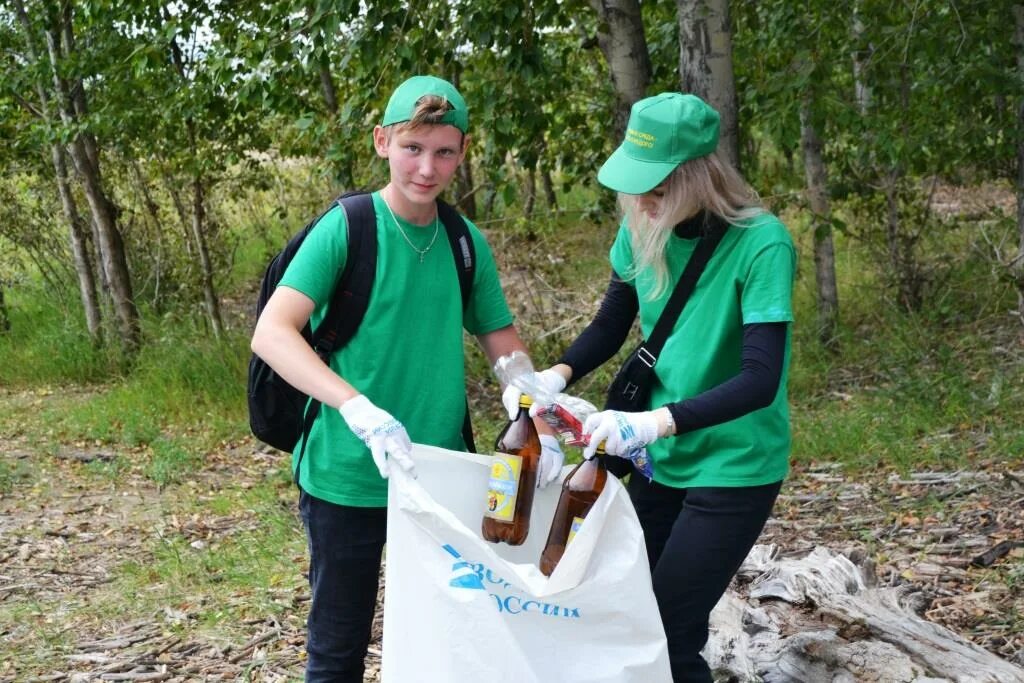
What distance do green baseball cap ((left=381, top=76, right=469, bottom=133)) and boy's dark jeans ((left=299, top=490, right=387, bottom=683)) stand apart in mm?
908

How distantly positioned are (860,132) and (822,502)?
10.3 feet

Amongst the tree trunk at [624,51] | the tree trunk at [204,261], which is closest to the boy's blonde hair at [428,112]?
the tree trunk at [624,51]

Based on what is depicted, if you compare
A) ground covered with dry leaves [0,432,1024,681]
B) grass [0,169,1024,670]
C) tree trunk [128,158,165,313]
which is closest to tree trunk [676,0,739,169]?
ground covered with dry leaves [0,432,1024,681]

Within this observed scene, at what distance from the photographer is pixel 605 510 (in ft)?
7.83

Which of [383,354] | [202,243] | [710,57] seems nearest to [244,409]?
[202,243]

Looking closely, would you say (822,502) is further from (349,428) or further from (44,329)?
(44,329)

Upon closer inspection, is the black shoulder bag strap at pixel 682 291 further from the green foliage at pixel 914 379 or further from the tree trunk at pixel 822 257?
the tree trunk at pixel 822 257

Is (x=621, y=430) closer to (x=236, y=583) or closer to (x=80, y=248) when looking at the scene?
(x=236, y=583)

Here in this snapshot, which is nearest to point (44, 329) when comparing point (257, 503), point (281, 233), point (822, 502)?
point (281, 233)

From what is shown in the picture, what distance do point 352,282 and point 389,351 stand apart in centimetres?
18

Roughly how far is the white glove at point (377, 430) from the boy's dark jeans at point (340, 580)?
11.5 inches

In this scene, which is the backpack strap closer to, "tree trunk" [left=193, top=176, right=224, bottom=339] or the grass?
the grass

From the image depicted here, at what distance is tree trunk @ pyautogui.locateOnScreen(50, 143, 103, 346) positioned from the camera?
1045 cm

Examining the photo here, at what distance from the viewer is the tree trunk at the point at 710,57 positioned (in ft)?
16.6
